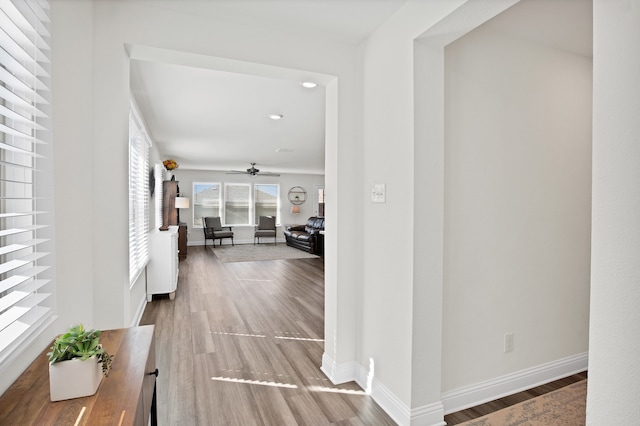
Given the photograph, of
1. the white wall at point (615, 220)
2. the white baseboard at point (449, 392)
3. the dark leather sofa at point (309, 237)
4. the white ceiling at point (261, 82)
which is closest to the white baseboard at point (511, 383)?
the white baseboard at point (449, 392)

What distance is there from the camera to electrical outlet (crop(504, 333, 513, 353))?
2.21m

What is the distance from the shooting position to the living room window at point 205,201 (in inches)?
423

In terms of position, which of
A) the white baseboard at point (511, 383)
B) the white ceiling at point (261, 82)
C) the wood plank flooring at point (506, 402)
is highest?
the white ceiling at point (261, 82)

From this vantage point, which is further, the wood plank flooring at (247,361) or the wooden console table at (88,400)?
the wood plank flooring at (247,361)

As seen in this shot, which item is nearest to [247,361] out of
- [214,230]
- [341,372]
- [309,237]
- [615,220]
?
[341,372]

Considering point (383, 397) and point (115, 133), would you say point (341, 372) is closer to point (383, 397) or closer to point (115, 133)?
point (383, 397)

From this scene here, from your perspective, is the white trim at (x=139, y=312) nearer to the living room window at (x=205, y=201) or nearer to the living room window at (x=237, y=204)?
the living room window at (x=205, y=201)

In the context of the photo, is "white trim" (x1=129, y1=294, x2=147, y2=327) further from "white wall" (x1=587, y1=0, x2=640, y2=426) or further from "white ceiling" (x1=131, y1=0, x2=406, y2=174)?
"white wall" (x1=587, y1=0, x2=640, y2=426)

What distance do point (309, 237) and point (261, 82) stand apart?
18.9 ft

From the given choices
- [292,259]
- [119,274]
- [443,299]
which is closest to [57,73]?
[119,274]

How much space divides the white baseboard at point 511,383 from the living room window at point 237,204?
9943 millimetres

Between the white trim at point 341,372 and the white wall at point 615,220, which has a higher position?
the white wall at point 615,220

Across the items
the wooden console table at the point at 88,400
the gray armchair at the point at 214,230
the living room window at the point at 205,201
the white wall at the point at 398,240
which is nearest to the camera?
the wooden console table at the point at 88,400

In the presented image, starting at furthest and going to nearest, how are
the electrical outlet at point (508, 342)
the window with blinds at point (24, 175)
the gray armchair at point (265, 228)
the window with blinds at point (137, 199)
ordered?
the gray armchair at point (265, 228) → the window with blinds at point (137, 199) → the electrical outlet at point (508, 342) → the window with blinds at point (24, 175)
